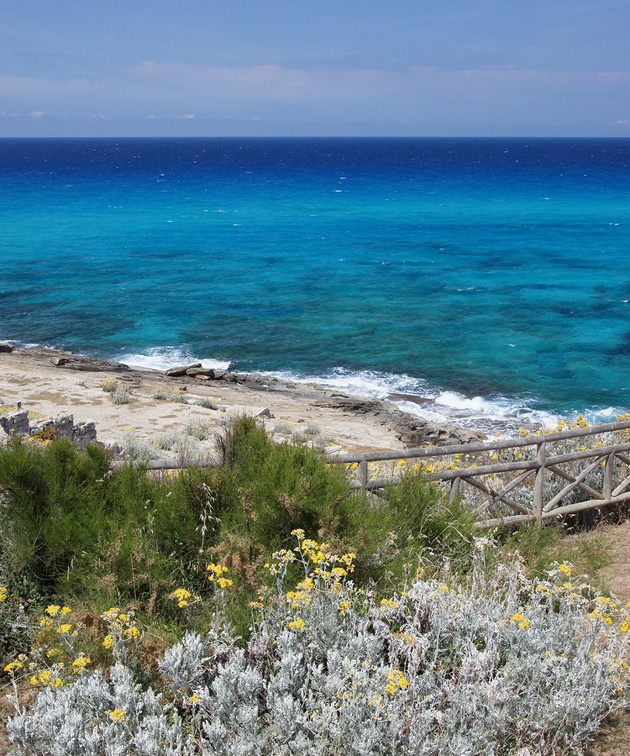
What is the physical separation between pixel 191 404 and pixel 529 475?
12.1m

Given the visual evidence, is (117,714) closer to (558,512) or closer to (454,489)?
(454,489)

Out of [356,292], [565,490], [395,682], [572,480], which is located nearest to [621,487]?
[572,480]

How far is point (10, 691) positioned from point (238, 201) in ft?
237

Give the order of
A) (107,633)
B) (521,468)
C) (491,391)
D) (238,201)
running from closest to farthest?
(107,633) < (521,468) < (491,391) < (238,201)

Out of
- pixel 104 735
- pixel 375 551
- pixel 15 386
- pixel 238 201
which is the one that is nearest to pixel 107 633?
pixel 104 735

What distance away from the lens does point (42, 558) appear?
16.3ft

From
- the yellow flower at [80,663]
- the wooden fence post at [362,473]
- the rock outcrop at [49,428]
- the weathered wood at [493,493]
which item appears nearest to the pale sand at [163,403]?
the rock outcrop at [49,428]

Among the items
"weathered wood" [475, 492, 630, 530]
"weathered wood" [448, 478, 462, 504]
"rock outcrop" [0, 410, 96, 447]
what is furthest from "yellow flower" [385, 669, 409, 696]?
"rock outcrop" [0, 410, 96, 447]

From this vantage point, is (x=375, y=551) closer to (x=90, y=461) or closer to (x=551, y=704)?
(x=551, y=704)

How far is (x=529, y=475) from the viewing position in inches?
306

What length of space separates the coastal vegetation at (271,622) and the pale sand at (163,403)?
8.57 metres

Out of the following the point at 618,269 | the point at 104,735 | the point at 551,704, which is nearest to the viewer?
the point at 104,735

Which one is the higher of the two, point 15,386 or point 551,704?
point 551,704

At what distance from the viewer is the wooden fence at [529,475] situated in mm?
6656
